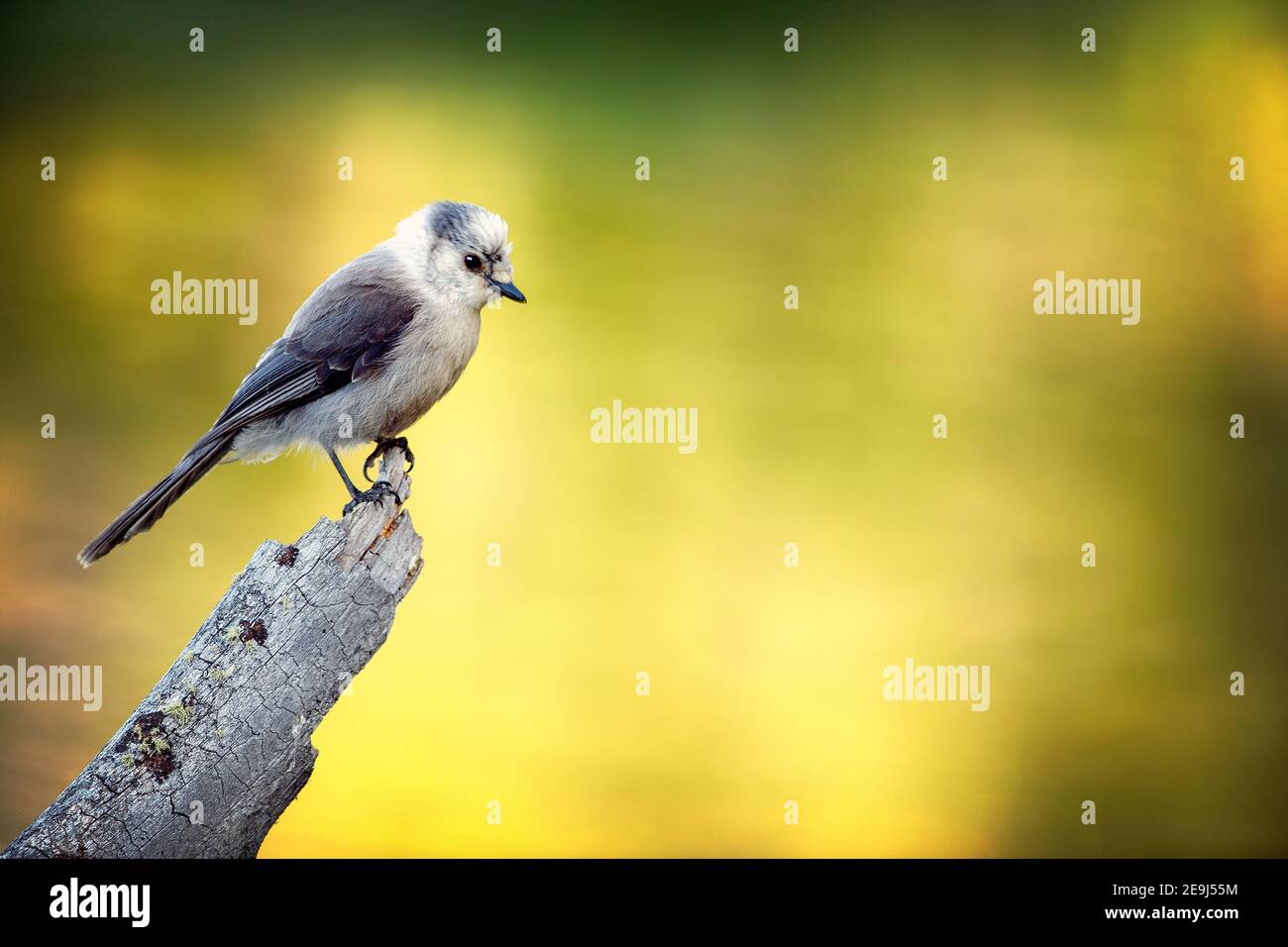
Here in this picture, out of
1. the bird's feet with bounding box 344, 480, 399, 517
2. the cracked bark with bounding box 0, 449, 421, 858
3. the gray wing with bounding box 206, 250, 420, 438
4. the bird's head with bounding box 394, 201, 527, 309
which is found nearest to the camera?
the cracked bark with bounding box 0, 449, 421, 858

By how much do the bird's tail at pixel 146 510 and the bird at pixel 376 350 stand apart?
0.06 m

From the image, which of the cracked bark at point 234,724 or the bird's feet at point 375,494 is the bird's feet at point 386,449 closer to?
the bird's feet at point 375,494

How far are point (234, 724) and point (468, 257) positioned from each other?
198 centimetres

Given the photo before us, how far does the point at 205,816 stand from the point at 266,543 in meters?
0.76

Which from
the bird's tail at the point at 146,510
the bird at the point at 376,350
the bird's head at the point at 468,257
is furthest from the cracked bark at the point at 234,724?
the bird's head at the point at 468,257

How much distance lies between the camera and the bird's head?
13.9 feet

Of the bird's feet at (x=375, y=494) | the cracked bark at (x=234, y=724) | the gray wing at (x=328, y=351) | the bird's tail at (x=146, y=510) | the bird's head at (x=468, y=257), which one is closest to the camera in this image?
the cracked bark at (x=234, y=724)

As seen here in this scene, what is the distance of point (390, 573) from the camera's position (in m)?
3.34

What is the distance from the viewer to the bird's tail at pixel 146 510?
3.76 m

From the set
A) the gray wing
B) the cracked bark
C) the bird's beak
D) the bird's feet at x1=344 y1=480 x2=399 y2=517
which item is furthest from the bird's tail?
the bird's beak

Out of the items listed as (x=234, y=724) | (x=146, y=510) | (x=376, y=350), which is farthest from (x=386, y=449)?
(x=234, y=724)

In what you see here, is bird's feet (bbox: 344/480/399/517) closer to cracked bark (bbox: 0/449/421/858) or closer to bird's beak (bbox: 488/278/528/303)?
cracked bark (bbox: 0/449/421/858)

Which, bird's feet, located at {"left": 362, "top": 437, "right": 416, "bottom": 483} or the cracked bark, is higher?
bird's feet, located at {"left": 362, "top": 437, "right": 416, "bottom": 483}

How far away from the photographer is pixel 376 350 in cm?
416
